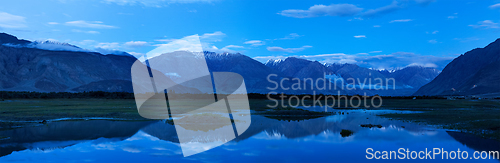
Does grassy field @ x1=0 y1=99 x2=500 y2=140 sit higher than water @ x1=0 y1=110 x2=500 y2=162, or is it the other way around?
grassy field @ x1=0 y1=99 x2=500 y2=140

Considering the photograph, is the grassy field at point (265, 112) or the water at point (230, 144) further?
the grassy field at point (265, 112)

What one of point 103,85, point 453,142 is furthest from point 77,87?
point 453,142

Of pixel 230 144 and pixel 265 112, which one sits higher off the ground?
pixel 265 112

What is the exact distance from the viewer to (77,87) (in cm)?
19175

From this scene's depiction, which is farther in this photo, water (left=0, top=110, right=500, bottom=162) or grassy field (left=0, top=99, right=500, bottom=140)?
grassy field (left=0, top=99, right=500, bottom=140)

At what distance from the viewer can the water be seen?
19609 millimetres

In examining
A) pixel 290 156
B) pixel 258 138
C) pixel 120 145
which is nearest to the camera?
pixel 290 156

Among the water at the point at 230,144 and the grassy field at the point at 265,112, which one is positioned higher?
the grassy field at the point at 265,112

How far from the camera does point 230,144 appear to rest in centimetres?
2361

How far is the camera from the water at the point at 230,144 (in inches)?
772

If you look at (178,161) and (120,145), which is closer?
(178,161)

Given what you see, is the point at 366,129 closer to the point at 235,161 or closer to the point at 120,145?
Answer: the point at 235,161

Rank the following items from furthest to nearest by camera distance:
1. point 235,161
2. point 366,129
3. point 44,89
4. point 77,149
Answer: point 44,89 < point 366,129 < point 77,149 < point 235,161

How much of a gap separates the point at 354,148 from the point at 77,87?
19351 centimetres
